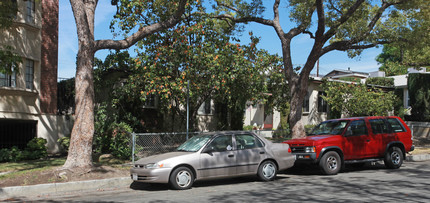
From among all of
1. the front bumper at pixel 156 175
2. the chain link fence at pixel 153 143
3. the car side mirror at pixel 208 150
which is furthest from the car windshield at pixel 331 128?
the front bumper at pixel 156 175

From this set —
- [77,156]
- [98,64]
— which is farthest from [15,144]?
[77,156]

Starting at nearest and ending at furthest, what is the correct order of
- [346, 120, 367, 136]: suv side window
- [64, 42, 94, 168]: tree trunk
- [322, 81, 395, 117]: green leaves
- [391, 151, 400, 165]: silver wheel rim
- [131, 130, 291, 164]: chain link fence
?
[64, 42, 94, 168]: tree trunk
[346, 120, 367, 136]: suv side window
[391, 151, 400, 165]: silver wheel rim
[131, 130, 291, 164]: chain link fence
[322, 81, 395, 117]: green leaves

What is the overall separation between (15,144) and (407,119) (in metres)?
27.6

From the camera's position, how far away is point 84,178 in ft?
32.7

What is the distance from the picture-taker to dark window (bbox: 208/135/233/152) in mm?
9859

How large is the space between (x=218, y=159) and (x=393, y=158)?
6486 millimetres

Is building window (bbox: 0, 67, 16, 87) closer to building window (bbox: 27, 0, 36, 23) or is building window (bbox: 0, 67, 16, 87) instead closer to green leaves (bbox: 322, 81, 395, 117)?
building window (bbox: 27, 0, 36, 23)

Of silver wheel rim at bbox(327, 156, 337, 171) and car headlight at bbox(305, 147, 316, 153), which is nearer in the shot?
car headlight at bbox(305, 147, 316, 153)

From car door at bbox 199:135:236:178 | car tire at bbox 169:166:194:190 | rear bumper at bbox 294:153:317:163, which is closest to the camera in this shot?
car tire at bbox 169:166:194:190

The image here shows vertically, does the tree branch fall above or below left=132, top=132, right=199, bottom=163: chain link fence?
above

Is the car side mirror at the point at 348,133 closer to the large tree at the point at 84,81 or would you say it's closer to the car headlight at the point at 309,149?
the car headlight at the point at 309,149

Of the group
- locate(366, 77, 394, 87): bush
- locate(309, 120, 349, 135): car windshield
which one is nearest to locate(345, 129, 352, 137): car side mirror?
locate(309, 120, 349, 135): car windshield

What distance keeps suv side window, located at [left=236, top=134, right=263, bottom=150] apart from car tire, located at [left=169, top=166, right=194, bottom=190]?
1658 millimetres

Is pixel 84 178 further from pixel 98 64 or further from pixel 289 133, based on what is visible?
pixel 289 133
